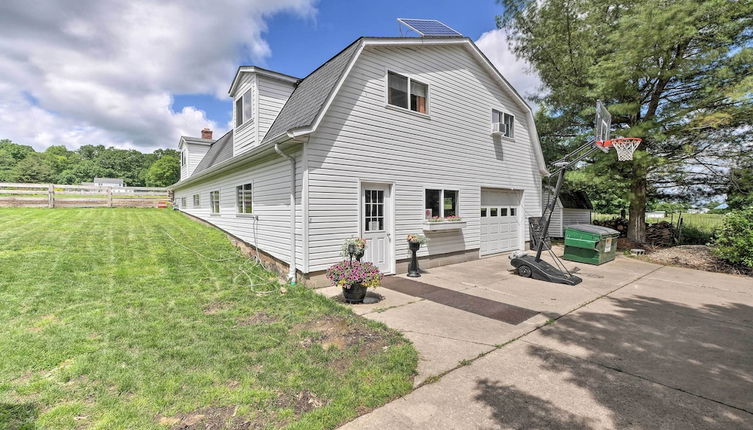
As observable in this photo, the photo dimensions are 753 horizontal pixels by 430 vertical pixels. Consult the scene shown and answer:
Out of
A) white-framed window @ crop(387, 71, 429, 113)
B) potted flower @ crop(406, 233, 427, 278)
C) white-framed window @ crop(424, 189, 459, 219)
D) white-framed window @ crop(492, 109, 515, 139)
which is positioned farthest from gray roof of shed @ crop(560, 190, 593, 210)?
potted flower @ crop(406, 233, 427, 278)

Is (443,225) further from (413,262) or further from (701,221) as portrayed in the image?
(701,221)

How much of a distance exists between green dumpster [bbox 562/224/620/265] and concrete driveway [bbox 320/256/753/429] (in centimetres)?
277

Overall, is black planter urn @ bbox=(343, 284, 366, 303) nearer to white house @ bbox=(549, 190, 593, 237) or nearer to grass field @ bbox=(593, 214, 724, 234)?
white house @ bbox=(549, 190, 593, 237)

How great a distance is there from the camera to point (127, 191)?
22156mm

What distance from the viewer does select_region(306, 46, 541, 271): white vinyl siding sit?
6.54 m

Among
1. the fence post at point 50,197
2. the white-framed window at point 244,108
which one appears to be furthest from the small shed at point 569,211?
the fence post at point 50,197

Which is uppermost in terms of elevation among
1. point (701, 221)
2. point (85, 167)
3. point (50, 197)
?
point (85, 167)

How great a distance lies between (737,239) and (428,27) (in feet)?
33.4

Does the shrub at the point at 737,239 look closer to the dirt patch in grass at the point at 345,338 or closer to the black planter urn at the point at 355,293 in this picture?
the black planter urn at the point at 355,293

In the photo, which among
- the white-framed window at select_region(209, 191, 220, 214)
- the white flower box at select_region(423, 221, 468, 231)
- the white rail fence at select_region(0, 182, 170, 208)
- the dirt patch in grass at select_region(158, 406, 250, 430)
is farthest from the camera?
the white rail fence at select_region(0, 182, 170, 208)

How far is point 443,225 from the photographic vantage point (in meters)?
8.27

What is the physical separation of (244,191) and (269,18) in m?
5.81

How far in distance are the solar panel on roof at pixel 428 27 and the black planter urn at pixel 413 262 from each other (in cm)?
Result: 555

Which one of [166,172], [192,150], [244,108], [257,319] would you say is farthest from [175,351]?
[166,172]
